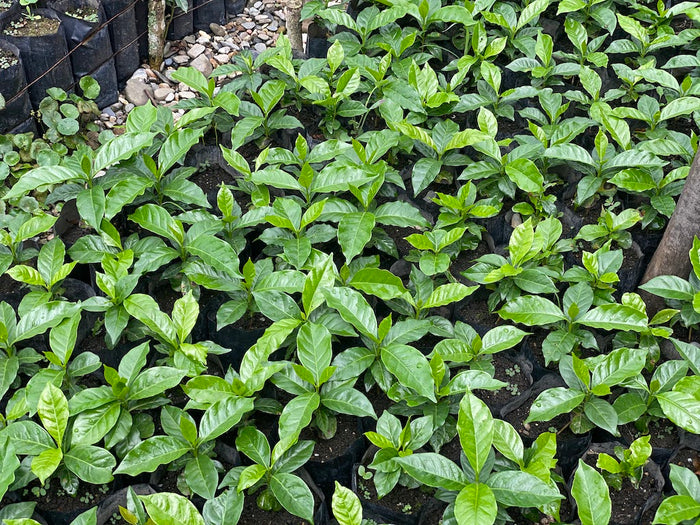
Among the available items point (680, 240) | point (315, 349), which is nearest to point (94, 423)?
point (315, 349)

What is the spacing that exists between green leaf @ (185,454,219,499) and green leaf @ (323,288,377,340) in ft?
2.00

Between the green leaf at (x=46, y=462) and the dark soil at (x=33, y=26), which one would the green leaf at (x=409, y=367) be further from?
the dark soil at (x=33, y=26)

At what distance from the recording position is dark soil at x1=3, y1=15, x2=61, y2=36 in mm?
4266

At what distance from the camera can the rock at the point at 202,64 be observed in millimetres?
5105

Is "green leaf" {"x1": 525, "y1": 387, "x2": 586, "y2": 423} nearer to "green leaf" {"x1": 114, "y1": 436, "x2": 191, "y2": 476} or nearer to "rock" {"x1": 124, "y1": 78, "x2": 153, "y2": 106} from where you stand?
"green leaf" {"x1": 114, "y1": 436, "x2": 191, "y2": 476}

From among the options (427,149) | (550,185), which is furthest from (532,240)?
(427,149)

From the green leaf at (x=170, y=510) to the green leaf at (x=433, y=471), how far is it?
0.56 m

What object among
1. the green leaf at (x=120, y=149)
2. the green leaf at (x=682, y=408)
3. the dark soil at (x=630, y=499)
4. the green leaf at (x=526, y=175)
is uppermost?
the green leaf at (x=120, y=149)

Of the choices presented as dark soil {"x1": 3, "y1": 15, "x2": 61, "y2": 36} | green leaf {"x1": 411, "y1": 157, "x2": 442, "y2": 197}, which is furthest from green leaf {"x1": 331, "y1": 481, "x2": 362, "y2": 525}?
dark soil {"x1": 3, "y1": 15, "x2": 61, "y2": 36}

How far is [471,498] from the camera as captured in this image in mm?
1983

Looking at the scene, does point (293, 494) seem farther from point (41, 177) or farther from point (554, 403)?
point (41, 177)

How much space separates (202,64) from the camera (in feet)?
16.8

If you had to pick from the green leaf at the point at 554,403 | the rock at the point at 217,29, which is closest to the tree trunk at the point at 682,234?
the green leaf at the point at 554,403

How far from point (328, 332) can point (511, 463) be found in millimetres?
669
